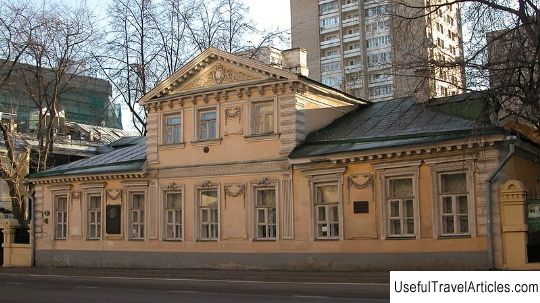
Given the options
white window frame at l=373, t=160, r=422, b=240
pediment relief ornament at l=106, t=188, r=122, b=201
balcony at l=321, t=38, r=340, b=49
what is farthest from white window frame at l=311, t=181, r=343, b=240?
balcony at l=321, t=38, r=340, b=49

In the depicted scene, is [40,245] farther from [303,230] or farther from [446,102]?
[446,102]

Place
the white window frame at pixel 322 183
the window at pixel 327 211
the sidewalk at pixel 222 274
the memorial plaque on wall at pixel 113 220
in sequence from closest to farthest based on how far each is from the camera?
the sidewalk at pixel 222 274
the white window frame at pixel 322 183
the window at pixel 327 211
the memorial plaque on wall at pixel 113 220

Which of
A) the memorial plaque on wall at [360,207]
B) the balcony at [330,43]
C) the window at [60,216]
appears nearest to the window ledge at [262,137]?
the memorial plaque on wall at [360,207]

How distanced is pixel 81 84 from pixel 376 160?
22.9 metres

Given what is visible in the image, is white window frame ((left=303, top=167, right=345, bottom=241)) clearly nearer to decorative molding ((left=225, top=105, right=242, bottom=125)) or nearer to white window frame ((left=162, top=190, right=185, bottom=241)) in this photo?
→ decorative molding ((left=225, top=105, right=242, bottom=125))

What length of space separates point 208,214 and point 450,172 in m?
9.88

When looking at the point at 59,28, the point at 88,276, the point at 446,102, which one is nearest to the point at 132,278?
the point at 88,276

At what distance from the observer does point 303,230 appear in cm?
2362

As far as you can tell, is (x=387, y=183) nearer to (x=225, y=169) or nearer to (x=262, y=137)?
(x=262, y=137)

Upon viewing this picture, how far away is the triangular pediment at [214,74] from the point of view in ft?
80.8

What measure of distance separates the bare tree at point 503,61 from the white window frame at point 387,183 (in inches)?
161

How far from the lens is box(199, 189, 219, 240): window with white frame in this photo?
85.1ft

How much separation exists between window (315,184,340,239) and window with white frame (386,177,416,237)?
1941 mm

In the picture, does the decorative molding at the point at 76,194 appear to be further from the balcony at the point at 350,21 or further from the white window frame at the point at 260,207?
the balcony at the point at 350,21
